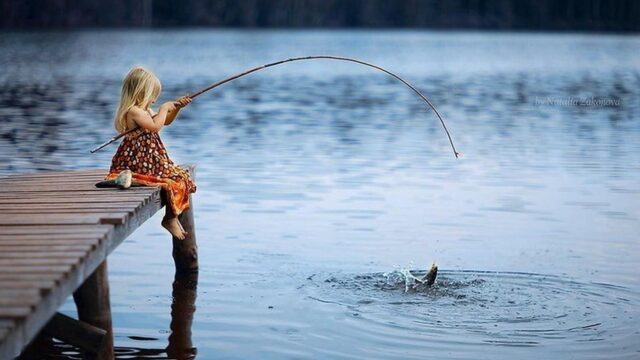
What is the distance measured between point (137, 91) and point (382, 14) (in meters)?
121

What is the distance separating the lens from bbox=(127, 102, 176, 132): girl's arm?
828cm

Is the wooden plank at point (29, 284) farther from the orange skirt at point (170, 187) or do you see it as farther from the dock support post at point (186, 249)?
the dock support post at point (186, 249)

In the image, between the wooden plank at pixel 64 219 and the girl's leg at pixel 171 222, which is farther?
the girl's leg at pixel 171 222

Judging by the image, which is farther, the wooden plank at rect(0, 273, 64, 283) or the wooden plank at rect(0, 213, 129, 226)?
the wooden plank at rect(0, 213, 129, 226)

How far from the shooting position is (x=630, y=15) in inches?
4734

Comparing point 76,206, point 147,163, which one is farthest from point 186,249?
point 76,206

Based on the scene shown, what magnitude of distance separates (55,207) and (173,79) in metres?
32.4

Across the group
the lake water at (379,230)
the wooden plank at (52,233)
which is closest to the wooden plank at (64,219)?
the wooden plank at (52,233)

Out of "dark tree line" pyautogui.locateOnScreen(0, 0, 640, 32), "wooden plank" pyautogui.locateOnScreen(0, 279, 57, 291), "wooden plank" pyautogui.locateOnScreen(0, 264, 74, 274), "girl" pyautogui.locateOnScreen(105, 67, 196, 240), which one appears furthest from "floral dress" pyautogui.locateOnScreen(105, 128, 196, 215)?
"dark tree line" pyautogui.locateOnScreen(0, 0, 640, 32)

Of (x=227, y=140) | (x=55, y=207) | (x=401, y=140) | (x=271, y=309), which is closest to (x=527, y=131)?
(x=401, y=140)

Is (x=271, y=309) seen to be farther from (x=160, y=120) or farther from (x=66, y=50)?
(x=66, y=50)

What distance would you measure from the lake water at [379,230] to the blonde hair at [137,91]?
1280 mm

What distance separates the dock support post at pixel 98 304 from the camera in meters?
6.78

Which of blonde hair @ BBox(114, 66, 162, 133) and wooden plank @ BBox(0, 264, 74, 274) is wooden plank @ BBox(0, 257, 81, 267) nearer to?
wooden plank @ BBox(0, 264, 74, 274)
